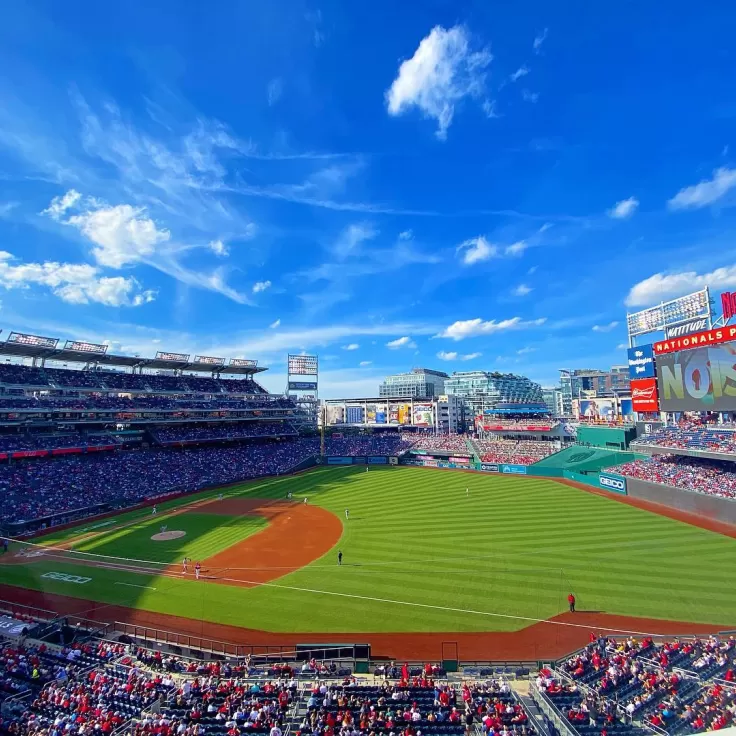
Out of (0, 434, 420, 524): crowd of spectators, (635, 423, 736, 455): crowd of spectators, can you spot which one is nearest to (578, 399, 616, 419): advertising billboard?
(635, 423, 736, 455): crowd of spectators

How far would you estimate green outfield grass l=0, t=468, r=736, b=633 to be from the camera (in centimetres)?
2127

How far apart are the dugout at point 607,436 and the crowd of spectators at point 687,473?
25.7 feet

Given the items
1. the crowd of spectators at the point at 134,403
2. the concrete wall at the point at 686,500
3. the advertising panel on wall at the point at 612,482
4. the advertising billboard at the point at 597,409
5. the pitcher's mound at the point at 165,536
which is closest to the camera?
the concrete wall at the point at 686,500

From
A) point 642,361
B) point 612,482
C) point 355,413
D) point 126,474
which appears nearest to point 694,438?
point 612,482

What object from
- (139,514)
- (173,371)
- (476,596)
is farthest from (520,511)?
(173,371)

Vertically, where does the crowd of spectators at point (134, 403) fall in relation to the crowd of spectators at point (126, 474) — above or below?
above

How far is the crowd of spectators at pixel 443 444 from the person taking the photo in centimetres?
7188

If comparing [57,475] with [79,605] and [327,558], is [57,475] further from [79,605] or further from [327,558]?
[327,558]

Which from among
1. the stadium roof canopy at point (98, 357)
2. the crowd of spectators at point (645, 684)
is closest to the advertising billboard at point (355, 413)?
the stadium roof canopy at point (98, 357)

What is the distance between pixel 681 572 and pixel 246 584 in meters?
25.0

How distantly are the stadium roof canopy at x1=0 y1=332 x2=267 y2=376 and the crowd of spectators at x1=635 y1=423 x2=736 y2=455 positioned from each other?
209ft

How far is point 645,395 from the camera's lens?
5097 centimetres

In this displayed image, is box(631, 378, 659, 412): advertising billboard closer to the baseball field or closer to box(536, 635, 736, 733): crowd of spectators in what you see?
the baseball field

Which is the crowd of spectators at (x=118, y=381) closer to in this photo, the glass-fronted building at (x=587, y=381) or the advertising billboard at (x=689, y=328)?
the advertising billboard at (x=689, y=328)
